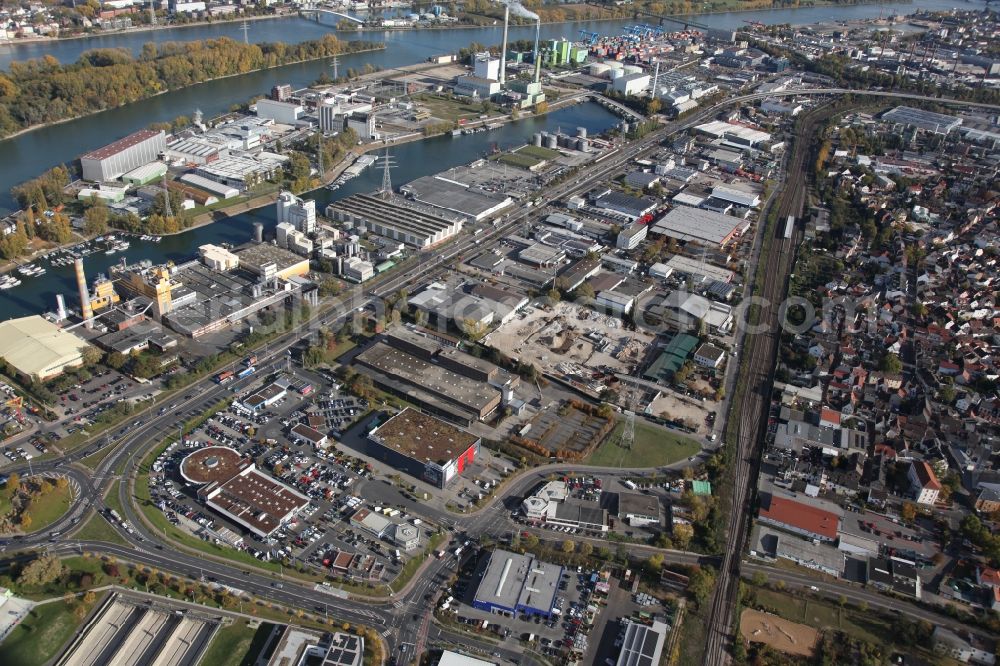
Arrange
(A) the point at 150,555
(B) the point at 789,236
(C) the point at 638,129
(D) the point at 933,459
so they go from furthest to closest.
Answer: (C) the point at 638,129 → (B) the point at 789,236 → (D) the point at 933,459 → (A) the point at 150,555

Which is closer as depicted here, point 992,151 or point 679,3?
point 992,151

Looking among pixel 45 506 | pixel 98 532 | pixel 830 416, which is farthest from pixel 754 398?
pixel 45 506

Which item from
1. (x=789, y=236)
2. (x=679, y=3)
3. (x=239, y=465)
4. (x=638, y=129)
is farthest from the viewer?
(x=679, y=3)

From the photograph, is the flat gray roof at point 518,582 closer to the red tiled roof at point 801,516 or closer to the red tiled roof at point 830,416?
the red tiled roof at point 801,516

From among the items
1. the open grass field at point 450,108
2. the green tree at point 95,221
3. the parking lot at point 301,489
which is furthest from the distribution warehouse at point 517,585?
the open grass field at point 450,108

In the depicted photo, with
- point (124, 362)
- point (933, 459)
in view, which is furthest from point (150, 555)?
point (933, 459)

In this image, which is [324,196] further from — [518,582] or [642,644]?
[642,644]

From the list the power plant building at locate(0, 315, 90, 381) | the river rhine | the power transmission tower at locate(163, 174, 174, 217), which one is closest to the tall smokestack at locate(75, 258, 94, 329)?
the power plant building at locate(0, 315, 90, 381)

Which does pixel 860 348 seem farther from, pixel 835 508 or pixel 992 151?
pixel 992 151
